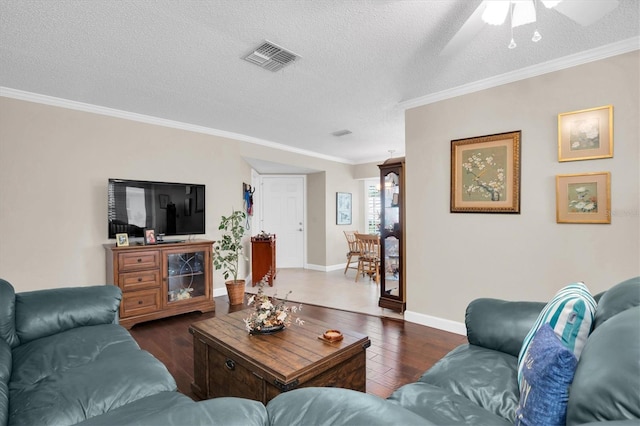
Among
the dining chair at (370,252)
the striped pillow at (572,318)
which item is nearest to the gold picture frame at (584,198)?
the striped pillow at (572,318)

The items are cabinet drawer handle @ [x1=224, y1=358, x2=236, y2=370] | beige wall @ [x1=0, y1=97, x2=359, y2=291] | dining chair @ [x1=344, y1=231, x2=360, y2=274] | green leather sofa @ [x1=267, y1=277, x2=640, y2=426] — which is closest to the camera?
green leather sofa @ [x1=267, y1=277, x2=640, y2=426]

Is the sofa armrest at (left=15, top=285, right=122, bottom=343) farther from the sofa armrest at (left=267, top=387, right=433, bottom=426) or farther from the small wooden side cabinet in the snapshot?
the small wooden side cabinet

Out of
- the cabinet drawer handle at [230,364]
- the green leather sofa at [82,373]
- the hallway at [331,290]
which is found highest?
the green leather sofa at [82,373]

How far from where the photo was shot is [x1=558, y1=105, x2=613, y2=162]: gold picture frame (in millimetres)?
2408

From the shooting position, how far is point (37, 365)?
1.59m

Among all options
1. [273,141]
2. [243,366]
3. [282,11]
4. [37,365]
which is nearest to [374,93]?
[282,11]

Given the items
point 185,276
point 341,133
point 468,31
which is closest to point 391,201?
point 341,133

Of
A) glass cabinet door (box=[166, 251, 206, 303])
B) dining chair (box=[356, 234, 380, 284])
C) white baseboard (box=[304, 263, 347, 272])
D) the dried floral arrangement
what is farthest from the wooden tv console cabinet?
white baseboard (box=[304, 263, 347, 272])

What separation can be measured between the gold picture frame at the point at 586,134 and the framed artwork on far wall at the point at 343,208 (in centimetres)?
485

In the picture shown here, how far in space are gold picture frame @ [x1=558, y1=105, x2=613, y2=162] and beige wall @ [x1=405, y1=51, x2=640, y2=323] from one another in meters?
0.05

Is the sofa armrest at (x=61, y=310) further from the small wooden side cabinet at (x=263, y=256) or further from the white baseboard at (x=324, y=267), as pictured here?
the white baseboard at (x=324, y=267)

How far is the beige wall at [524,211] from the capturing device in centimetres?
237

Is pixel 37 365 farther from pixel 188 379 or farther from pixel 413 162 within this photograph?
pixel 413 162

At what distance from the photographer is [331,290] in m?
5.07
